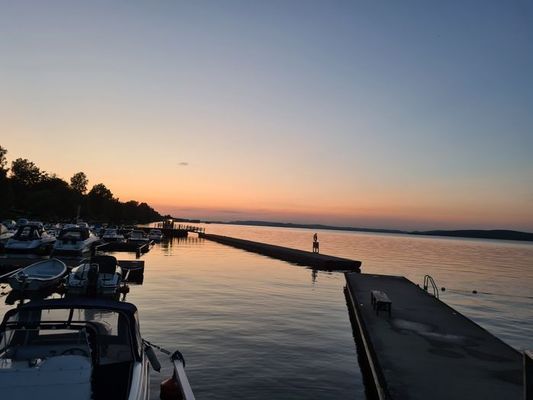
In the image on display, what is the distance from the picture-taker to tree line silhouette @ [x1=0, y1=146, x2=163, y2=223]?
9812 cm

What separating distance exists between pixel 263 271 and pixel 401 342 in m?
28.8

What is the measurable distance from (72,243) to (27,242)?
356 centimetres

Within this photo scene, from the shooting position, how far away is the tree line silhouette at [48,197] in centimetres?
9812

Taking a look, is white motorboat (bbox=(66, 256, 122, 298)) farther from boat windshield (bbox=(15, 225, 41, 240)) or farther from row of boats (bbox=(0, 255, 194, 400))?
boat windshield (bbox=(15, 225, 41, 240))

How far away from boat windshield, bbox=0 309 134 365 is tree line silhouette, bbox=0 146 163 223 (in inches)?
3154

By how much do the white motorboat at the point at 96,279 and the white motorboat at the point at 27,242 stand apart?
1865 centimetres

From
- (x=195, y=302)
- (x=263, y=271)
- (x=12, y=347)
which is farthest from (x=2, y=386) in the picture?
(x=263, y=271)

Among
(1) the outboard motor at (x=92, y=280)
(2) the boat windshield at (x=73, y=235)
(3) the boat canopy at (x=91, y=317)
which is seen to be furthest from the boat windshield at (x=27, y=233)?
(3) the boat canopy at (x=91, y=317)

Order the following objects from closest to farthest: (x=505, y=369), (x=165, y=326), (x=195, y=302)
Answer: (x=505, y=369) < (x=165, y=326) < (x=195, y=302)

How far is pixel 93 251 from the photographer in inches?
1681

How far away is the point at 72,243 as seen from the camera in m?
40.1

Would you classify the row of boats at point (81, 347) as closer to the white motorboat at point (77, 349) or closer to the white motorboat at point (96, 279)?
the white motorboat at point (77, 349)

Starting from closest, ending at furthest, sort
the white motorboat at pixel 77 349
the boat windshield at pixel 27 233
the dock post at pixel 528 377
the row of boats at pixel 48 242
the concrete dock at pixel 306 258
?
the white motorboat at pixel 77 349
the dock post at pixel 528 377
the row of boats at pixel 48 242
the boat windshield at pixel 27 233
the concrete dock at pixel 306 258

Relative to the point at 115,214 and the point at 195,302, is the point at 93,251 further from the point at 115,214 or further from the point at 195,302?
the point at 115,214
